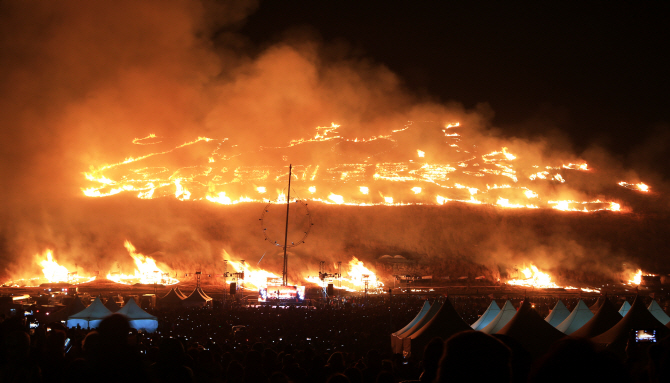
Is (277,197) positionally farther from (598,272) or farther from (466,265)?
(598,272)

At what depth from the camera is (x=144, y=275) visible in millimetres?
40938

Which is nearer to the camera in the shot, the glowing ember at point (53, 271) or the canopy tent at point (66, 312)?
the canopy tent at point (66, 312)

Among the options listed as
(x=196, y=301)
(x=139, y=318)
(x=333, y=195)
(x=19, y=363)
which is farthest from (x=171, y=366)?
(x=333, y=195)

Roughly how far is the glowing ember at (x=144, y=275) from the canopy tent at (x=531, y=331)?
100.0 feet

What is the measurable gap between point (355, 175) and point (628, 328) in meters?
53.2

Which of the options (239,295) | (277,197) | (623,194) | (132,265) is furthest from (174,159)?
(623,194)

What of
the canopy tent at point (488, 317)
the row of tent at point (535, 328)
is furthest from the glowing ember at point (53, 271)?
the row of tent at point (535, 328)

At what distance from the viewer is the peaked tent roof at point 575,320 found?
44.9 ft

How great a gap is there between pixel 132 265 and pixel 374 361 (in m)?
40.9

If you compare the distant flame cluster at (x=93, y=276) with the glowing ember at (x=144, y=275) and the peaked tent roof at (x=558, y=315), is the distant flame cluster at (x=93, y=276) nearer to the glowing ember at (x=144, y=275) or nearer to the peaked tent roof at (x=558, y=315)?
the glowing ember at (x=144, y=275)

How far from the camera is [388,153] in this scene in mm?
70062

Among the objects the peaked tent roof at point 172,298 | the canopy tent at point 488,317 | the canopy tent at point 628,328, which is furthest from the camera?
the peaked tent roof at point 172,298

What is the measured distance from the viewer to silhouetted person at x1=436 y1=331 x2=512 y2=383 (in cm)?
207

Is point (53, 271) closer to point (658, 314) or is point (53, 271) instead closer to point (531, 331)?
point (531, 331)
